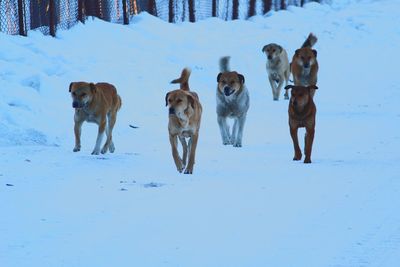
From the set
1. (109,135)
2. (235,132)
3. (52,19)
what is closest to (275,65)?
(52,19)

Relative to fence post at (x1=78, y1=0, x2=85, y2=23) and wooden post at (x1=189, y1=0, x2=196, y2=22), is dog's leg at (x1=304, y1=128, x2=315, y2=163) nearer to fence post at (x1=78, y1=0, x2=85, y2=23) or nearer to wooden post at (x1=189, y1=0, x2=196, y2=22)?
fence post at (x1=78, y1=0, x2=85, y2=23)

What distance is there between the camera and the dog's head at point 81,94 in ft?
32.2

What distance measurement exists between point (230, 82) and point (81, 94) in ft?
8.57

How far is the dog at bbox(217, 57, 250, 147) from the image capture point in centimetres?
1143

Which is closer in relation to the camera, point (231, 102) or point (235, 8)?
point (231, 102)

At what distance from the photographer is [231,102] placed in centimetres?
1164

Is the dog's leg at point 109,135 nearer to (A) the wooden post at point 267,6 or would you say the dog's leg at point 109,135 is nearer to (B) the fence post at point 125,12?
(B) the fence post at point 125,12

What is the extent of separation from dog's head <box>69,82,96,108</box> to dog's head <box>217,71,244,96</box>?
2.30 meters

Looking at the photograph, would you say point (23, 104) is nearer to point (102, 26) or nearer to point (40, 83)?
point (40, 83)

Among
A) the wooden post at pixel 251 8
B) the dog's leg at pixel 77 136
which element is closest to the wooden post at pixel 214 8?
the wooden post at pixel 251 8

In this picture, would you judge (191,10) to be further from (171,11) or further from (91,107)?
(91,107)

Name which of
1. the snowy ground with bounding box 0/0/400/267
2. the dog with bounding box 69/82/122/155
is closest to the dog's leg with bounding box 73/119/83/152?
the dog with bounding box 69/82/122/155

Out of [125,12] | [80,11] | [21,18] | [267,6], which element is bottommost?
[21,18]


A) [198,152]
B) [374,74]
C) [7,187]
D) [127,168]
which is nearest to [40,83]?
[198,152]
